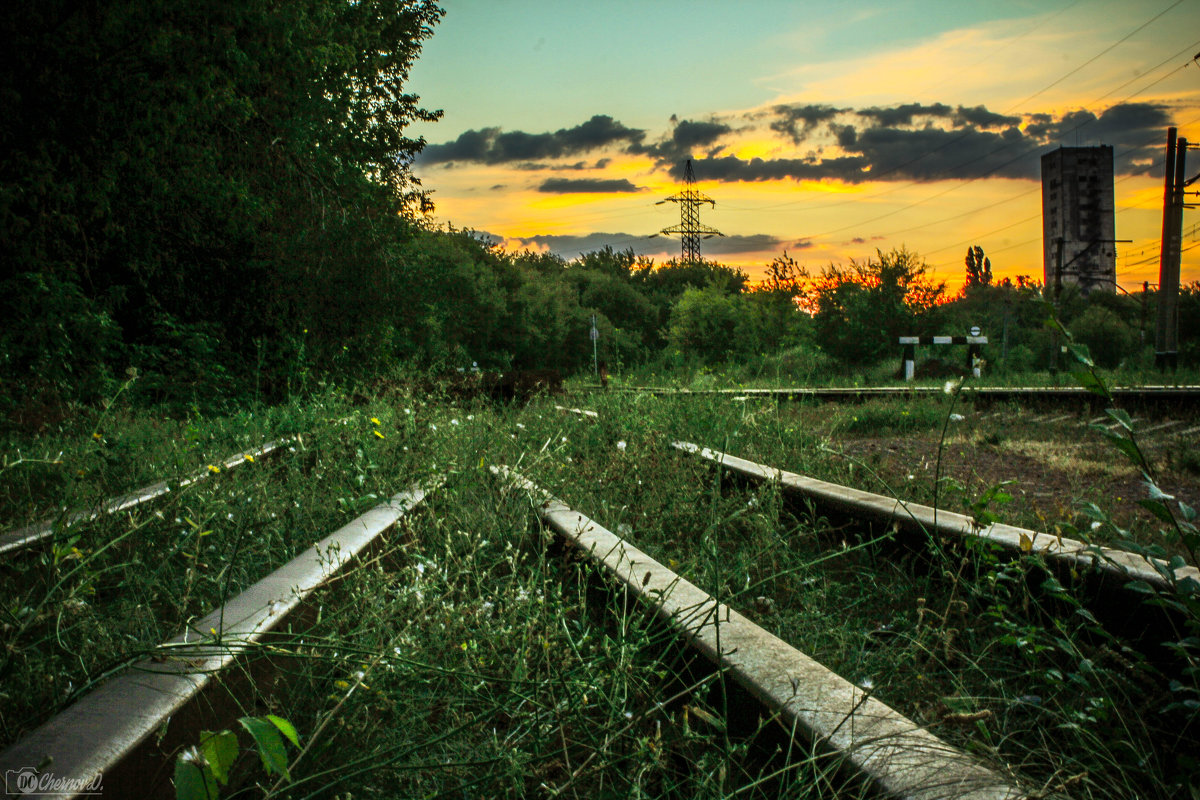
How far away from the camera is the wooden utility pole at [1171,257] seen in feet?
55.3

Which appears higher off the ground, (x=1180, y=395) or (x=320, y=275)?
(x=320, y=275)

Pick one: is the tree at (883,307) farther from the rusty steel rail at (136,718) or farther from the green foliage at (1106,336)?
the green foliage at (1106,336)

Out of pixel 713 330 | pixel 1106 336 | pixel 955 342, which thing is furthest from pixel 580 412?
pixel 1106 336

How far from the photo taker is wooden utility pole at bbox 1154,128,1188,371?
55.3 feet

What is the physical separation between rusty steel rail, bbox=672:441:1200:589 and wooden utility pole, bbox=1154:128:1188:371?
17449mm

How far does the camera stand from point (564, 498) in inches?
148

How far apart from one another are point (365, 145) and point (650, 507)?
18.8 metres

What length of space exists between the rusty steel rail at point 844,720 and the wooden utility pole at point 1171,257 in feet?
63.2

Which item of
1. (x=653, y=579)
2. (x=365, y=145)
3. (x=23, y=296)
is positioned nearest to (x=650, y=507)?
(x=653, y=579)

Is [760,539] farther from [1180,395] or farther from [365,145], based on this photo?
[365,145]

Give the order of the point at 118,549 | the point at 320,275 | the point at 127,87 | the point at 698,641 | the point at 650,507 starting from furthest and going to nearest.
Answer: the point at 320,275 → the point at 127,87 → the point at 650,507 → the point at 118,549 → the point at 698,641

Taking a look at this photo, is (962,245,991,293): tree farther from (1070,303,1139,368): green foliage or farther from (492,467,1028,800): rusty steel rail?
(492,467,1028,800): rusty steel rail

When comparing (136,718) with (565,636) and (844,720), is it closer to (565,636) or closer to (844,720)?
(565,636)

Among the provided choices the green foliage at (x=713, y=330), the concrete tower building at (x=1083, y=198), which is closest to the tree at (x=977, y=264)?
the concrete tower building at (x=1083, y=198)
